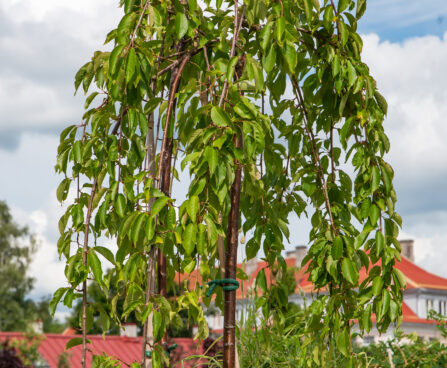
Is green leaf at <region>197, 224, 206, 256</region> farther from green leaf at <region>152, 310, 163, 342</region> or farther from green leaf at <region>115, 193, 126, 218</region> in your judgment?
green leaf at <region>115, 193, 126, 218</region>

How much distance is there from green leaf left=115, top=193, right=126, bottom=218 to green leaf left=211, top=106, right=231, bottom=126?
18.6 inches

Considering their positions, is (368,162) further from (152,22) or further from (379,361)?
(379,361)

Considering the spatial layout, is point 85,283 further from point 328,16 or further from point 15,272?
point 15,272

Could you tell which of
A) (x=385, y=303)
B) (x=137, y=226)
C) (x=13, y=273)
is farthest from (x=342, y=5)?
(x=13, y=273)

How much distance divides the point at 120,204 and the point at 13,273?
82.5 ft

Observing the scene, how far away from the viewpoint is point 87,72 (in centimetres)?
264

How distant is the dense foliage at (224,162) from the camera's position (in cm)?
208

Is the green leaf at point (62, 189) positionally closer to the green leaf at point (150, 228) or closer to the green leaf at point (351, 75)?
the green leaf at point (150, 228)

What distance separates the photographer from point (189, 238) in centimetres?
194

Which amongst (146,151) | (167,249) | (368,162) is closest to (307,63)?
(368,162)

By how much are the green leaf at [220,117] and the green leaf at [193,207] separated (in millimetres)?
228

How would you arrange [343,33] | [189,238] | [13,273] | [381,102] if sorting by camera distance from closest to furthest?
[189,238]
[343,33]
[381,102]
[13,273]

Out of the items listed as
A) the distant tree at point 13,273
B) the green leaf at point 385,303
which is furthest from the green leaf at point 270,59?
the distant tree at point 13,273

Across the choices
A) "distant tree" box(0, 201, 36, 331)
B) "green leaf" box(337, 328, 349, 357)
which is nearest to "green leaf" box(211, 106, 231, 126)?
"green leaf" box(337, 328, 349, 357)
